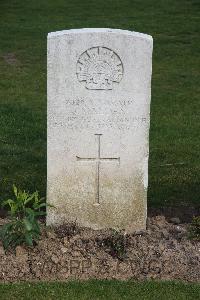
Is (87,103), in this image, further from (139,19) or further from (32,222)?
(139,19)

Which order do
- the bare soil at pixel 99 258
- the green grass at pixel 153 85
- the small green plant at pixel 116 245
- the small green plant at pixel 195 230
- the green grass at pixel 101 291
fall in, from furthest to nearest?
the green grass at pixel 153 85 → the small green plant at pixel 195 230 → the small green plant at pixel 116 245 → the bare soil at pixel 99 258 → the green grass at pixel 101 291

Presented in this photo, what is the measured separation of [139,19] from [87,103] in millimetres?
14513

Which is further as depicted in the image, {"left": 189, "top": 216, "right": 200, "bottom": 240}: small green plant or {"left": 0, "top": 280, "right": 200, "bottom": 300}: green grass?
{"left": 189, "top": 216, "right": 200, "bottom": 240}: small green plant

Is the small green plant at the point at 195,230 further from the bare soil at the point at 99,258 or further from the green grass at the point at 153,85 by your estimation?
the green grass at the point at 153,85

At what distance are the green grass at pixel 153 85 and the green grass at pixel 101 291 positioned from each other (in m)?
1.84

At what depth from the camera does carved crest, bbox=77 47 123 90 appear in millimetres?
5734

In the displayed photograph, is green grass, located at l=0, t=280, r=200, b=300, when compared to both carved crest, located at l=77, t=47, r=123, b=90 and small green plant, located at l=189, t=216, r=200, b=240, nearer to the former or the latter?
small green plant, located at l=189, t=216, r=200, b=240

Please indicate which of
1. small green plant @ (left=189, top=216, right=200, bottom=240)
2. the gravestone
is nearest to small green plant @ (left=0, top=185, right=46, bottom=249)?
the gravestone

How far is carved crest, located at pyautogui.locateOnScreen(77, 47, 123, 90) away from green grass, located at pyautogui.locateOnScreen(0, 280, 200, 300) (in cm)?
157

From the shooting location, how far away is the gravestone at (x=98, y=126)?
572 centimetres

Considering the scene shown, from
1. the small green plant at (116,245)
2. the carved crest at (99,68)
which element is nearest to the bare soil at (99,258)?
the small green plant at (116,245)

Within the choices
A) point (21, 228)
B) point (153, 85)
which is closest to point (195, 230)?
point (21, 228)

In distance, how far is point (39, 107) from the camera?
37.0 feet

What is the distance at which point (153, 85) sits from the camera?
1326 centimetres
